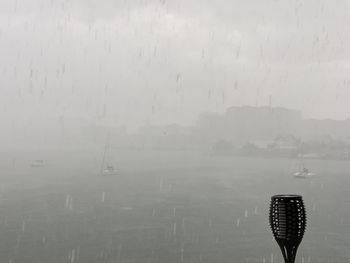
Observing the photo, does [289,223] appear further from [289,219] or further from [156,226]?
[156,226]

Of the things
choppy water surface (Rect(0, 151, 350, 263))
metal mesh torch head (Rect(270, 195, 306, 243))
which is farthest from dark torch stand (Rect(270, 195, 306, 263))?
choppy water surface (Rect(0, 151, 350, 263))

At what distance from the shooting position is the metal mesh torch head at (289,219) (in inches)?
206

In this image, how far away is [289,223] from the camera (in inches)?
205

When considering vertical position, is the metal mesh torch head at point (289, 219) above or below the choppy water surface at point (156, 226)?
above

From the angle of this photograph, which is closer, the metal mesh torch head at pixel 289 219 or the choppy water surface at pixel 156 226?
the metal mesh torch head at pixel 289 219

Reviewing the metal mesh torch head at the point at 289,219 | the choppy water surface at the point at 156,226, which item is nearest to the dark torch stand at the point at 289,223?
the metal mesh torch head at the point at 289,219

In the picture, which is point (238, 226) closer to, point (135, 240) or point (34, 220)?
point (135, 240)

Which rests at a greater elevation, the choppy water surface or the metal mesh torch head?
the metal mesh torch head

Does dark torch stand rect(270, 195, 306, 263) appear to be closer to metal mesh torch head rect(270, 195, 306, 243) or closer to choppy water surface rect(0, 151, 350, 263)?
metal mesh torch head rect(270, 195, 306, 243)

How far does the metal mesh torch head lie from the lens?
206 inches

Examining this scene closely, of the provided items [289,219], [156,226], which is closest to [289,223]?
[289,219]

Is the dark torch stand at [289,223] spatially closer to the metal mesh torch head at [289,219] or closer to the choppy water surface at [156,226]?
the metal mesh torch head at [289,219]

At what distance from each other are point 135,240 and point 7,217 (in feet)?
64.4

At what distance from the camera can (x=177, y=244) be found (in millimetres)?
35406
